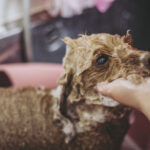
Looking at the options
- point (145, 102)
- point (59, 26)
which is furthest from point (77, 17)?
point (145, 102)

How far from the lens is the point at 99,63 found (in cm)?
33

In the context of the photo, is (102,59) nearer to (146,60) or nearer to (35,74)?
(146,60)

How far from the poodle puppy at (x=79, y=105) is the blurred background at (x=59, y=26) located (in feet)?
0.14

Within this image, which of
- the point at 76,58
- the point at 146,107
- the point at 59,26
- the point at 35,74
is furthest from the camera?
the point at 35,74

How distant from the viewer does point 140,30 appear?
404mm

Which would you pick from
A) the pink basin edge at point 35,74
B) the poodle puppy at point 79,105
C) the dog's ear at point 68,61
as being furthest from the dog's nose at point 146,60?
the pink basin edge at point 35,74

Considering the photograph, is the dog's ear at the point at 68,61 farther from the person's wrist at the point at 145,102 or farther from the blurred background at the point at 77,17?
the person's wrist at the point at 145,102

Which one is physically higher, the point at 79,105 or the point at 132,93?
the point at 132,93

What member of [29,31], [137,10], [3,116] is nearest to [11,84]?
[29,31]

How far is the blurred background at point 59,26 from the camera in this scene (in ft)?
1.34

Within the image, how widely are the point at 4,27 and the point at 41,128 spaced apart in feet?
1.24

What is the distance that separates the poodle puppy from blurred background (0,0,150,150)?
0.04 metres

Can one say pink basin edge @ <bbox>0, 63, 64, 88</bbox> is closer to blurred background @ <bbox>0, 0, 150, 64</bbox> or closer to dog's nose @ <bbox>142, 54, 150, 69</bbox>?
blurred background @ <bbox>0, 0, 150, 64</bbox>

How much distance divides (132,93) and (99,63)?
0.28 ft
